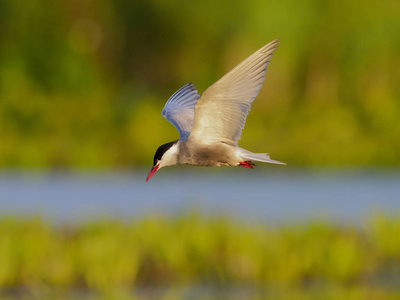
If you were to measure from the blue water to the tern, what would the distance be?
633 cm

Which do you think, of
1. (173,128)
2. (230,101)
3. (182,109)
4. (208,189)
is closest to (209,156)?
(230,101)

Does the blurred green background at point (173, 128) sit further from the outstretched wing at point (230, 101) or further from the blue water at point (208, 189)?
the outstretched wing at point (230, 101)

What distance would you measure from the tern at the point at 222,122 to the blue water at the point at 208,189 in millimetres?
6334

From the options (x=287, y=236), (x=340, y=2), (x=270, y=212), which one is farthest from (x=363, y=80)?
(x=287, y=236)

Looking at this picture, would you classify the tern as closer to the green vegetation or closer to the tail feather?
the tail feather

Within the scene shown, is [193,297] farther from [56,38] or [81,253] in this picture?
[56,38]

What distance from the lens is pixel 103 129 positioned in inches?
635

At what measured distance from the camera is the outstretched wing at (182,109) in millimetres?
6557

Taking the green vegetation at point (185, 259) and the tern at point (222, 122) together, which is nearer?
the tern at point (222, 122)

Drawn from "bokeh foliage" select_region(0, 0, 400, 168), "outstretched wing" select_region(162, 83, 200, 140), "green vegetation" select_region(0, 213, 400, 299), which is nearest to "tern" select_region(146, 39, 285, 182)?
"outstretched wing" select_region(162, 83, 200, 140)

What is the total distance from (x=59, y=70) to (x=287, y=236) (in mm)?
10512

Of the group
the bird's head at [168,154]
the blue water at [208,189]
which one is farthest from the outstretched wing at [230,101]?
the blue water at [208,189]

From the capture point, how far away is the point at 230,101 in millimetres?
5957

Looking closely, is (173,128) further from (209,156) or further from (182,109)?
(209,156)
